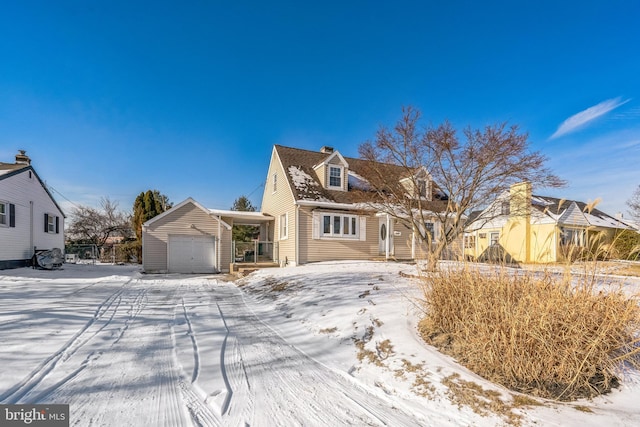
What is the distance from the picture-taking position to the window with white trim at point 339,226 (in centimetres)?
1619

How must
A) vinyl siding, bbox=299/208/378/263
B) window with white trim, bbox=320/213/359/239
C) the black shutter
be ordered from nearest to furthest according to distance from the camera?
1. the black shutter
2. vinyl siding, bbox=299/208/378/263
3. window with white trim, bbox=320/213/359/239

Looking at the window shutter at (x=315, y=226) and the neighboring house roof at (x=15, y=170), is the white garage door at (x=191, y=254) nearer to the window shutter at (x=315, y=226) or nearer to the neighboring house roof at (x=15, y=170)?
the window shutter at (x=315, y=226)

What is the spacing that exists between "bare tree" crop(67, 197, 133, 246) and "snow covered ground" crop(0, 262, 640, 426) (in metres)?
26.3

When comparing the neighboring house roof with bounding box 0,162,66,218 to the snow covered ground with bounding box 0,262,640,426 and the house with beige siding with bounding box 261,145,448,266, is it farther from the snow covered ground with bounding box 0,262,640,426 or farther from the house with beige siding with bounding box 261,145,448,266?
the house with beige siding with bounding box 261,145,448,266

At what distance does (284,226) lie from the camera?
17.4 meters

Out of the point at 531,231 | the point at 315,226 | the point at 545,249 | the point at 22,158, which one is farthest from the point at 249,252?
the point at 545,249

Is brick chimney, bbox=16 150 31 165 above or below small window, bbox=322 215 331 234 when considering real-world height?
above

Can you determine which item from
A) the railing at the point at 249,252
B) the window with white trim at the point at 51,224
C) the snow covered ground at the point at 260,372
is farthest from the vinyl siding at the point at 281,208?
the window with white trim at the point at 51,224

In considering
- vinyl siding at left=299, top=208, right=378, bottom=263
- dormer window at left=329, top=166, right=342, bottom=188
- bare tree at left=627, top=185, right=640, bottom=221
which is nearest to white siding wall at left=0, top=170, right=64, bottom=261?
vinyl siding at left=299, top=208, right=378, bottom=263

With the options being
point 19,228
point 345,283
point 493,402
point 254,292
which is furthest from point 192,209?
point 493,402

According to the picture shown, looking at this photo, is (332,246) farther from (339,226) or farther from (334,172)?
(334,172)

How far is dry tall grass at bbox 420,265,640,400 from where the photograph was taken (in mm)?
3108

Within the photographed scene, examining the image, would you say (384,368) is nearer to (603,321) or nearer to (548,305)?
(548,305)

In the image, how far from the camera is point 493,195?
9891 mm
